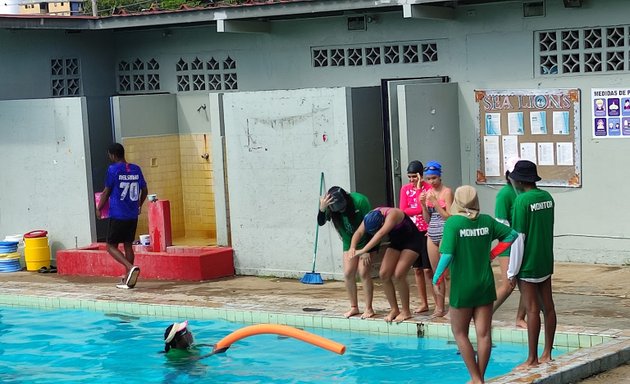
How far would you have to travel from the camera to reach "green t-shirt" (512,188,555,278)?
9125 mm

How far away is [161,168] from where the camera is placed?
18.0m

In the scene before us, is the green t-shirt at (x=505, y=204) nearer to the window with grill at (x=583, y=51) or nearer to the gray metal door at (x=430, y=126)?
the gray metal door at (x=430, y=126)

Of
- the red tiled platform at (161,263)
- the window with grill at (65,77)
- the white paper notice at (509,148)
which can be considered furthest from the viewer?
the window with grill at (65,77)

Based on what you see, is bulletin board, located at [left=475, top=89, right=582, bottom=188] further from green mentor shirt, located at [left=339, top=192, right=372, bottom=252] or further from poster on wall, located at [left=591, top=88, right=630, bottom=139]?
green mentor shirt, located at [left=339, top=192, right=372, bottom=252]

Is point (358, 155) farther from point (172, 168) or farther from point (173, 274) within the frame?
point (172, 168)

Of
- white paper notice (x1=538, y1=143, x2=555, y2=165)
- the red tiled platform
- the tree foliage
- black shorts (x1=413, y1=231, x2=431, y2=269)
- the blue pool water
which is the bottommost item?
the blue pool water

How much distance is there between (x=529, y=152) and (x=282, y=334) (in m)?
5.29

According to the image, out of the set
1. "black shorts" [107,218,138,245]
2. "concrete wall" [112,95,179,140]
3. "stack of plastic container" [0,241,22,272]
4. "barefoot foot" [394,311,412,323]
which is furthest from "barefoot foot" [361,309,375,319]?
"stack of plastic container" [0,241,22,272]

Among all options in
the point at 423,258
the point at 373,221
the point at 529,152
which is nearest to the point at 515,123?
the point at 529,152

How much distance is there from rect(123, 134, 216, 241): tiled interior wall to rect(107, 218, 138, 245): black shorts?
2624 mm

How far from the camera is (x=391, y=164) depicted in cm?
1480

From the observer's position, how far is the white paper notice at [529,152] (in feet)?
48.6

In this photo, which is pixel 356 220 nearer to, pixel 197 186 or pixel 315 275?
pixel 315 275

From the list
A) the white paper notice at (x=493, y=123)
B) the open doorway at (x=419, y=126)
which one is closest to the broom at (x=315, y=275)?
the open doorway at (x=419, y=126)
